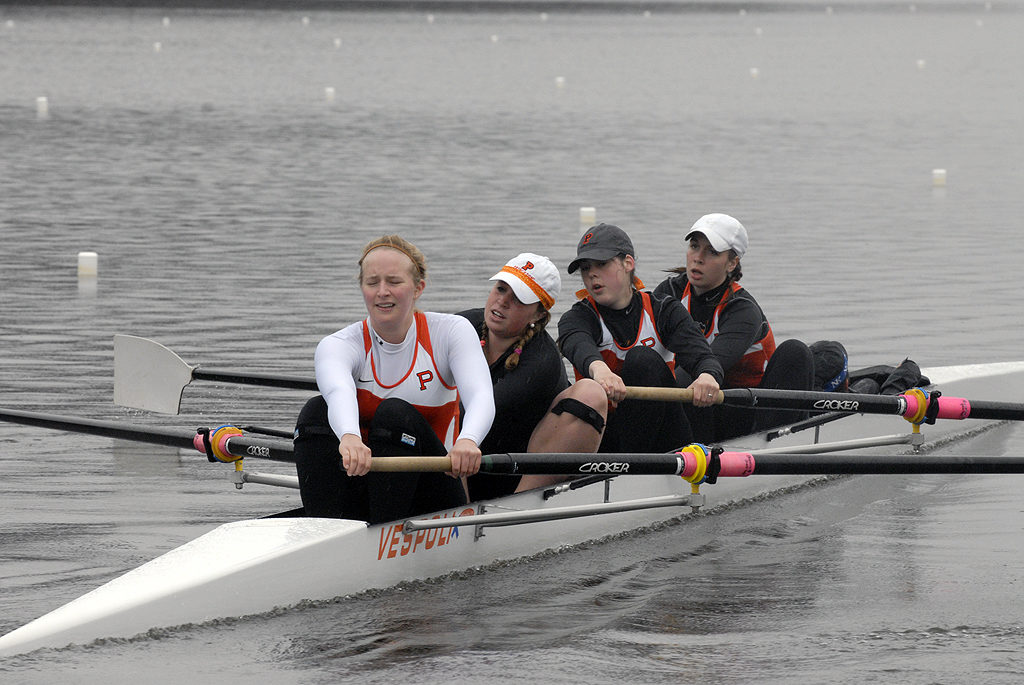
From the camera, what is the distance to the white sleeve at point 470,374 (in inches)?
237

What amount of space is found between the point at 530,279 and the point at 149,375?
3.30m

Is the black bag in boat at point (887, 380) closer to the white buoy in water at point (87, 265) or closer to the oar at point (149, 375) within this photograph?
the oar at point (149, 375)

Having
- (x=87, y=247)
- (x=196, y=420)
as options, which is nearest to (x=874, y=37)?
(x=87, y=247)

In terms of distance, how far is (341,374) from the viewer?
5922 millimetres

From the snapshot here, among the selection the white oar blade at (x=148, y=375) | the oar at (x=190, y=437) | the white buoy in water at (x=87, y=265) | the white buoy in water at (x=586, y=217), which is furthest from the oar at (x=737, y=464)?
the white buoy in water at (x=586, y=217)

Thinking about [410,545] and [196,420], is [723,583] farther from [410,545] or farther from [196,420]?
[196,420]

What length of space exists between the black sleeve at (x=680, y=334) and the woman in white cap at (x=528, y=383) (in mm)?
788

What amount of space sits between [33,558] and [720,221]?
142 inches

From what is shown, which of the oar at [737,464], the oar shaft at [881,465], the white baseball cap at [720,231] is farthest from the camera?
the white baseball cap at [720,231]

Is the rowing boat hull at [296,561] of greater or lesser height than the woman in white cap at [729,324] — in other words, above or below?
below

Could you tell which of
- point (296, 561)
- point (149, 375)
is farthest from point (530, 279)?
point (149, 375)

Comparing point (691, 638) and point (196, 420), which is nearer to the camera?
point (691, 638)

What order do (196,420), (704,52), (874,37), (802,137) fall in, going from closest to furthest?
(196,420)
(802,137)
(704,52)
(874,37)

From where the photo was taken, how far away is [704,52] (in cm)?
5288
